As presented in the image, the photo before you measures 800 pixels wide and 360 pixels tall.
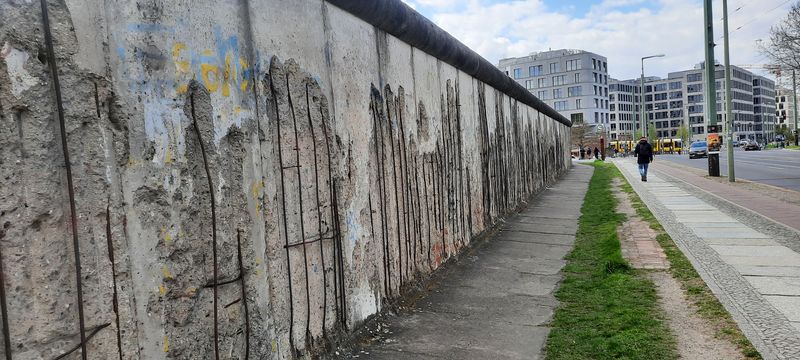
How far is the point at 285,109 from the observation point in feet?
11.2

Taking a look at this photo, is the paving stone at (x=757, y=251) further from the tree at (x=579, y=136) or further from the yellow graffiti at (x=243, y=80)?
the tree at (x=579, y=136)

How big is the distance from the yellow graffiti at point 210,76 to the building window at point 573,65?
343 feet

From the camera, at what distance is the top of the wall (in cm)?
444

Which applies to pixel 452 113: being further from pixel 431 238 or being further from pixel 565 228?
pixel 565 228

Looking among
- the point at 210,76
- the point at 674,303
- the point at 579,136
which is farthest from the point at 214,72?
the point at 579,136

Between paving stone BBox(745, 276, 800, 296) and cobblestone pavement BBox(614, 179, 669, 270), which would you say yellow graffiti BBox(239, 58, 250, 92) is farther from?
cobblestone pavement BBox(614, 179, 669, 270)

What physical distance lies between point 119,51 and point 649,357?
351 cm

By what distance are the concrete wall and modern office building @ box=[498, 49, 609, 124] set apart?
96582 mm

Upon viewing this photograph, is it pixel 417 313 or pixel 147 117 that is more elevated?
pixel 147 117

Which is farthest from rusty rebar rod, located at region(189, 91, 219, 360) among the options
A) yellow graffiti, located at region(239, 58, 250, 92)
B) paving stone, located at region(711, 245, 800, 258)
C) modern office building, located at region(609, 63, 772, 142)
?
modern office building, located at region(609, 63, 772, 142)

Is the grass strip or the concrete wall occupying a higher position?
the concrete wall

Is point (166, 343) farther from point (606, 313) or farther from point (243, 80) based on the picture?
point (606, 313)

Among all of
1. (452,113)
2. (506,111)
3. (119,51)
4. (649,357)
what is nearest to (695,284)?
(649,357)

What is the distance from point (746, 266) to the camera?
620 centimetres
